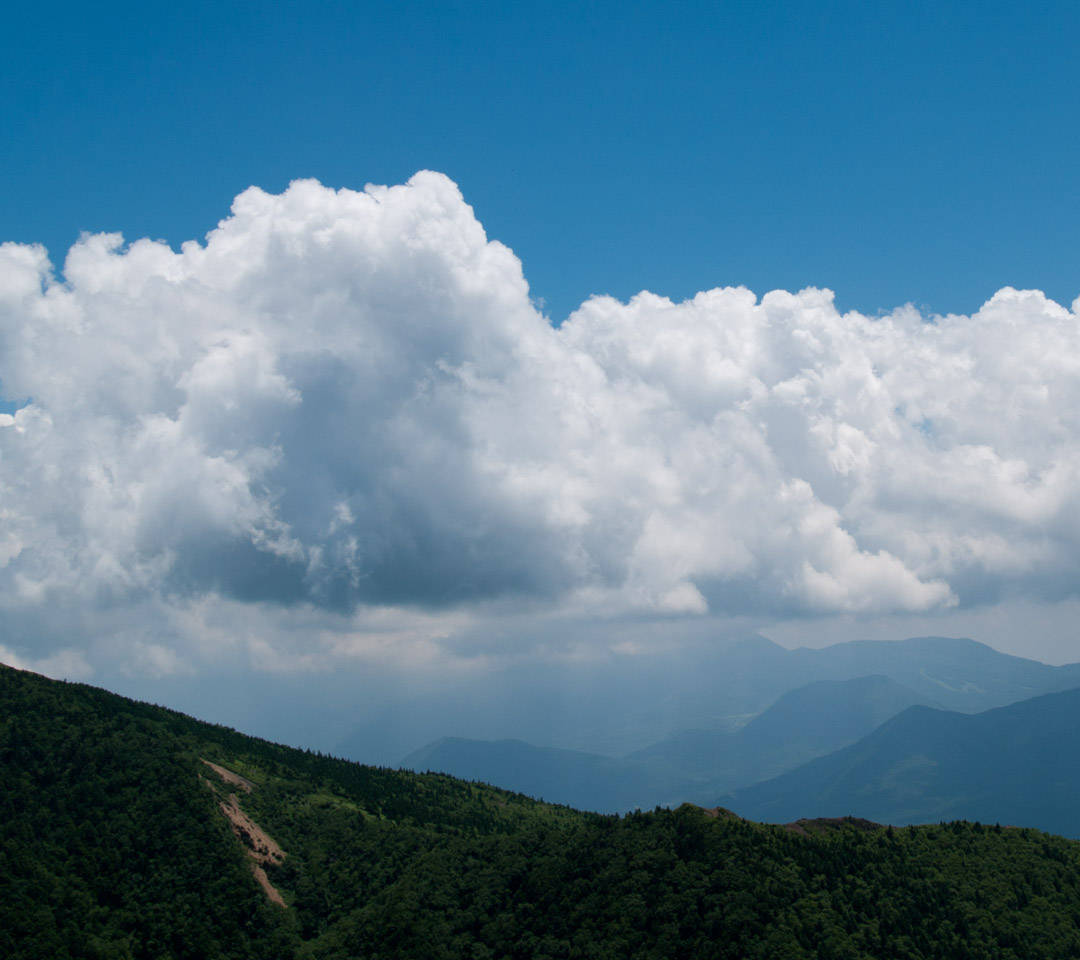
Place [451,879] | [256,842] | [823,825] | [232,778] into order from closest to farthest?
1. [451,879]
2. [256,842]
3. [823,825]
4. [232,778]

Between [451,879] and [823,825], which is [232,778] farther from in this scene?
[823,825]

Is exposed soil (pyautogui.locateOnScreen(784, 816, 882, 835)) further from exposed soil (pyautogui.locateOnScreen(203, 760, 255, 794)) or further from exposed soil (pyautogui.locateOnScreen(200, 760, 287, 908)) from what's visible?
exposed soil (pyautogui.locateOnScreen(203, 760, 255, 794))

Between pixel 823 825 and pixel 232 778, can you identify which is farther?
pixel 232 778

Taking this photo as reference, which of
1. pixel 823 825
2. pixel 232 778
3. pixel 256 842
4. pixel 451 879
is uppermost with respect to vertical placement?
pixel 232 778

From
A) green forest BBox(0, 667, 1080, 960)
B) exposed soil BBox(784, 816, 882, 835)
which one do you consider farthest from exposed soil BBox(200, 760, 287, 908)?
exposed soil BBox(784, 816, 882, 835)

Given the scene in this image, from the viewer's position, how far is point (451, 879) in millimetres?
135750

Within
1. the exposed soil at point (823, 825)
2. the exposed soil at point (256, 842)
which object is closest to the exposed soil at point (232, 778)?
the exposed soil at point (256, 842)

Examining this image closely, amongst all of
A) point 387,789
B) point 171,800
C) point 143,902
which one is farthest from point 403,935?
point 387,789

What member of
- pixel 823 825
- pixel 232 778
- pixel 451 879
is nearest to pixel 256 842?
pixel 232 778

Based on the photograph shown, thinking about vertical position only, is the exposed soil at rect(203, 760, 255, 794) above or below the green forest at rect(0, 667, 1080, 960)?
above

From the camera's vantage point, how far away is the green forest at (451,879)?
11362 cm

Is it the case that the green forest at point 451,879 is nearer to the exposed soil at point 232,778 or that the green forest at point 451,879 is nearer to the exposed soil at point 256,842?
the exposed soil at point 256,842

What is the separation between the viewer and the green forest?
114 m

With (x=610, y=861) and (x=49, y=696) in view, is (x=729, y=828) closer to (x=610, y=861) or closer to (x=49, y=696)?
(x=610, y=861)
